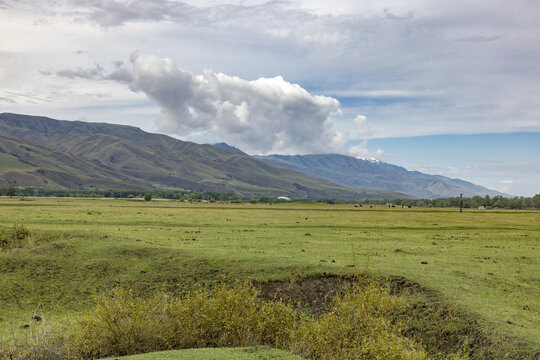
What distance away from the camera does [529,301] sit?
65.6 feet

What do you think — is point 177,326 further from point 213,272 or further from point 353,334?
point 213,272

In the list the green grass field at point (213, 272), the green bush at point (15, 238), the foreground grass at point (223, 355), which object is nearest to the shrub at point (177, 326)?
the foreground grass at point (223, 355)

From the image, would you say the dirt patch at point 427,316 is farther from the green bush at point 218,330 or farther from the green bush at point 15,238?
the green bush at point 15,238

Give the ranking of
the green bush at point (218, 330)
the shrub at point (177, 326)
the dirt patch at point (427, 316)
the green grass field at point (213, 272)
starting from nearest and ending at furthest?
1. the green bush at point (218, 330)
2. the shrub at point (177, 326)
3. the dirt patch at point (427, 316)
4. the green grass field at point (213, 272)

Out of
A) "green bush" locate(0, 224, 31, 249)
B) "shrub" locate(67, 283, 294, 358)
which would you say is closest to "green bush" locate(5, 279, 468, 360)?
"shrub" locate(67, 283, 294, 358)

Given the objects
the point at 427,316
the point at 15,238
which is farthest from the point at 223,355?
the point at 15,238

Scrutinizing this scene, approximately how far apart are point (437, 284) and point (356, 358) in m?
10.6

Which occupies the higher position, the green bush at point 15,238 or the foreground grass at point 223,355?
the green bush at point 15,238

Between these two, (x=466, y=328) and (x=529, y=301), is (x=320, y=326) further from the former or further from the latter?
(x=529, y=301)

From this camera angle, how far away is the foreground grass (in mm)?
11938

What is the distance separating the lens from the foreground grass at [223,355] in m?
11.9

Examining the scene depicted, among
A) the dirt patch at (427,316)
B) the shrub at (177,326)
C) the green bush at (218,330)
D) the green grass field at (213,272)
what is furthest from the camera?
the green grass field at (213,272)

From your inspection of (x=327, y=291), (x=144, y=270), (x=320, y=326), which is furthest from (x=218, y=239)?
(x=320, y=326)

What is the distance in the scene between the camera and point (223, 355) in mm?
12312
